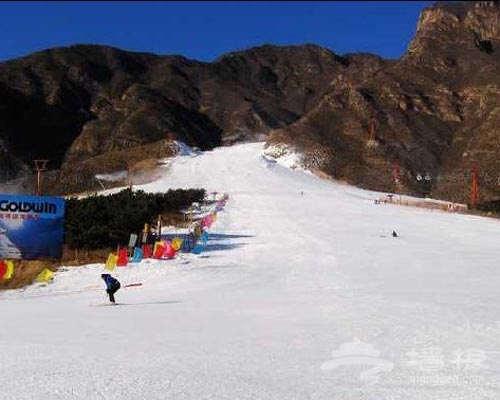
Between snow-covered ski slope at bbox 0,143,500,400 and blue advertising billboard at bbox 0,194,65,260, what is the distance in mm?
2187

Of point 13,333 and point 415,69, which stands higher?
point 415,69

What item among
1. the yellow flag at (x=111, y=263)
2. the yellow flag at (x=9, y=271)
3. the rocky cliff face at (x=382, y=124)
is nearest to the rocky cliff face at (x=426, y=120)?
the rocky cliff face at (x=382, y=124)

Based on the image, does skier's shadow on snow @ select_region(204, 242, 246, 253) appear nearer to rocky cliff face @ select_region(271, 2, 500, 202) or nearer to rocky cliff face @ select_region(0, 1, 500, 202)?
rocky cliff face @ select_region(0, 1, 500, 202)

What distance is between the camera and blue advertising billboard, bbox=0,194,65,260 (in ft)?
68.7

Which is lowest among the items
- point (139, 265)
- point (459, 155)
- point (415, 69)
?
point (139, 265)

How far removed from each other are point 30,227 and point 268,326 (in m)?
12.8

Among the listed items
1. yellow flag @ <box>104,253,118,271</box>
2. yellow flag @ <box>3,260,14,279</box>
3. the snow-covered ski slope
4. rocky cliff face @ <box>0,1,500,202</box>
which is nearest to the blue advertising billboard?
the snow-covered ski slope

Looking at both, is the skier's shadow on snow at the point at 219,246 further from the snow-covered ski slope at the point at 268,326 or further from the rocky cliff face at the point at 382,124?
the rocky cliff face at the point at 382,124

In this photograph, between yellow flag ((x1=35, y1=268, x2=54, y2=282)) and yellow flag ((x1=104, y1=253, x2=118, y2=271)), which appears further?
yellow flag ((x1=104, y1=253, x2=118, y2=271))

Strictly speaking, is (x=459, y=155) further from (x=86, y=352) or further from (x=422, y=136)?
(x=86, y=352)

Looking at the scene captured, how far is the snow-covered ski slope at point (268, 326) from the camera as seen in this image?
7.29 meters

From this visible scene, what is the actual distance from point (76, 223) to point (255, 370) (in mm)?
16403

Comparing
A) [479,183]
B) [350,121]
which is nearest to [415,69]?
[350,121]

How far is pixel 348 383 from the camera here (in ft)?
24.3
